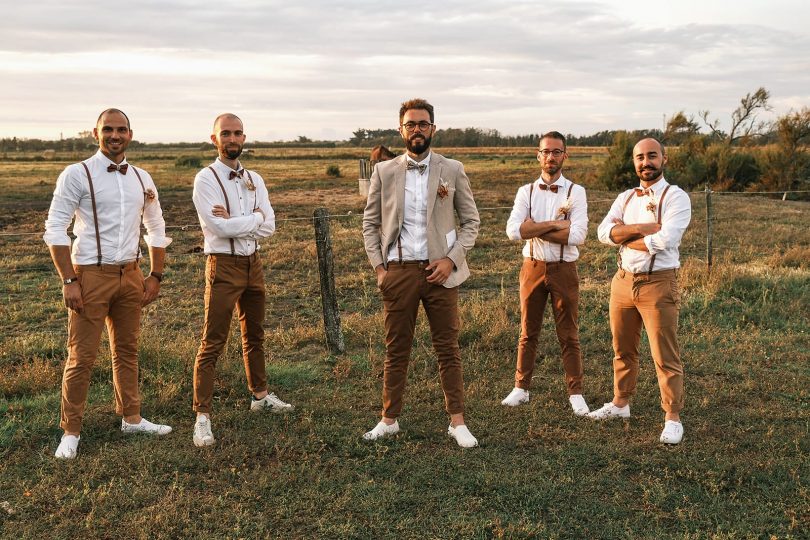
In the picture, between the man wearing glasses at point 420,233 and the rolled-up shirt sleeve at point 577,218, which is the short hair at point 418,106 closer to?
the man wearing glasses at point 420,233

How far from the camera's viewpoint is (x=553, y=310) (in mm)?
5160

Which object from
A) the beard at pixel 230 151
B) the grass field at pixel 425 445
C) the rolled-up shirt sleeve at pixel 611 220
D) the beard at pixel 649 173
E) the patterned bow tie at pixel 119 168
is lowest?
the grass field at pixel 425 445

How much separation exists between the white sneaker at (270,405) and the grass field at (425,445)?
0.11m

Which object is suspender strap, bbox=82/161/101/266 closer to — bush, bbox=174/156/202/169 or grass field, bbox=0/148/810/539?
grass field, bbox=0/148/810/539

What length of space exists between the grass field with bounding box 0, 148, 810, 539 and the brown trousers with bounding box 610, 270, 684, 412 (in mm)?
425

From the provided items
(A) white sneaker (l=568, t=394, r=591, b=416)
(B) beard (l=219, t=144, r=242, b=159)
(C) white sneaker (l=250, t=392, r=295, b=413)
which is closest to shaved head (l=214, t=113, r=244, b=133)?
(B) beard (l=219, t=144, r=242, b=159)

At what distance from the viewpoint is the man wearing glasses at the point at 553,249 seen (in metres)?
4.95

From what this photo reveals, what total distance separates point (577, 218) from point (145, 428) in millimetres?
3409

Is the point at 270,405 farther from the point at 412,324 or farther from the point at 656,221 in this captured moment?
the point at 656,221

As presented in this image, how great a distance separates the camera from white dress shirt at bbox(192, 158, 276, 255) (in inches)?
175

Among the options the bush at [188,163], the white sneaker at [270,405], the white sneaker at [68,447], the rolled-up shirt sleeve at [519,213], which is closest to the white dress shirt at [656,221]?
the rolled-up shirt sleeve at [519,213]

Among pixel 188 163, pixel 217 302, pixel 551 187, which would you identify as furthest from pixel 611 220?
pixel 188 163

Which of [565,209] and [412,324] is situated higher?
[565,209]

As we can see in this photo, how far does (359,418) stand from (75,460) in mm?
1899
